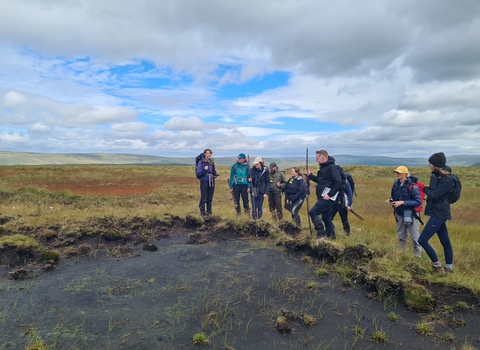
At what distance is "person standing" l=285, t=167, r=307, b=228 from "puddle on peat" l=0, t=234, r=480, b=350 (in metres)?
3.39

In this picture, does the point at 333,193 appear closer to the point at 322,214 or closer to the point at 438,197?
the point at 322,214

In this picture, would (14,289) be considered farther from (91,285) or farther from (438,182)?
(438,182)

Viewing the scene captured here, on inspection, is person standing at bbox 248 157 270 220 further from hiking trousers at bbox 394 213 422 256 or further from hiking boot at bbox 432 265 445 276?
hiking boot at bbox 432 265 445 276

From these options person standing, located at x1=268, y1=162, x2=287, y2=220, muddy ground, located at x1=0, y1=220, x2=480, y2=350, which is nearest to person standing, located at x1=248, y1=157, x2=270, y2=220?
person standing, located at x1=268, y1=162, x2=287, y2=220

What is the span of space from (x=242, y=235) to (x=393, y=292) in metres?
4.50

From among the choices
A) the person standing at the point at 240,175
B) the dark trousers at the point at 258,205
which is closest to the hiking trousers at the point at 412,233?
the dark trousers at the point at 258,205

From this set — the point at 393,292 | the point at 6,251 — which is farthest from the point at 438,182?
the point at 6,251

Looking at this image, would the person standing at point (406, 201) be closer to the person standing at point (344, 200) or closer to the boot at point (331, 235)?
the person standing at point (344, 200)

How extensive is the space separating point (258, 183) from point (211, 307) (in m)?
6.06

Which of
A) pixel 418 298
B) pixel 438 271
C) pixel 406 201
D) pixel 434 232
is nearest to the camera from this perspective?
pixel 418 298

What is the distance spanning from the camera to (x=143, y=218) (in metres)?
10.3

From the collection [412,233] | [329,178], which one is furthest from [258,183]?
[412,233]

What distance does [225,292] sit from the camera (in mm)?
5363

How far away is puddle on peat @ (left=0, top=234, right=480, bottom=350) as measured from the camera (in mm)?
4027
